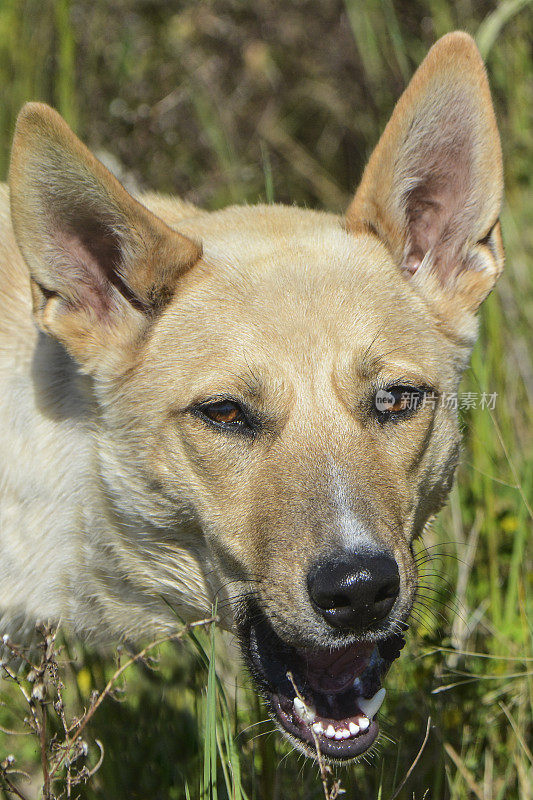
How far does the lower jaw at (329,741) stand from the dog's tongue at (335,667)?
121mm

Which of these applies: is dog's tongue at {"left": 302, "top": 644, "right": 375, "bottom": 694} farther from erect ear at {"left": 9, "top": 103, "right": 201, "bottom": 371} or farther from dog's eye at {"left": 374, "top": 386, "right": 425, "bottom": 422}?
erect ear at {"left": 9, "top": 103, "right": 201, "bottom": 371}

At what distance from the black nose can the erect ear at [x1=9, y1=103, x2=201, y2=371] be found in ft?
3.34

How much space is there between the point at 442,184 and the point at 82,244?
1228mm

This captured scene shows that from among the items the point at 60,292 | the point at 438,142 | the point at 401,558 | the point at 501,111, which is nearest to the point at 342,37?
the point at 501,111

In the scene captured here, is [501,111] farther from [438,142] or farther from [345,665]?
[345,665]

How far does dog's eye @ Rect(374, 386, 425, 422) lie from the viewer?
265 cm

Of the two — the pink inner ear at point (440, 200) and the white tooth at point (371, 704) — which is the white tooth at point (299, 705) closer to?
the white tooth at point (371, 704)

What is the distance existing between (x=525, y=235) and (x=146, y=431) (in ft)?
10.7

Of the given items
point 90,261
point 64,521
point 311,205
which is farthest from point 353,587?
point 311,205

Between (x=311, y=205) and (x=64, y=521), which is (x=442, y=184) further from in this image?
(x=311, y=205)

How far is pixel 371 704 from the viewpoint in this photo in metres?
2.51

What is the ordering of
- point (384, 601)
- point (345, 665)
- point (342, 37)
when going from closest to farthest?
1. point (384, 601)
2. point (345, 665)
3. point (342, 37)

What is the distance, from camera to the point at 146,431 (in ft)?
8.84

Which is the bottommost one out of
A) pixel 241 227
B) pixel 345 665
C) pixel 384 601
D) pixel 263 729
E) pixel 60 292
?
pixel 263 729
